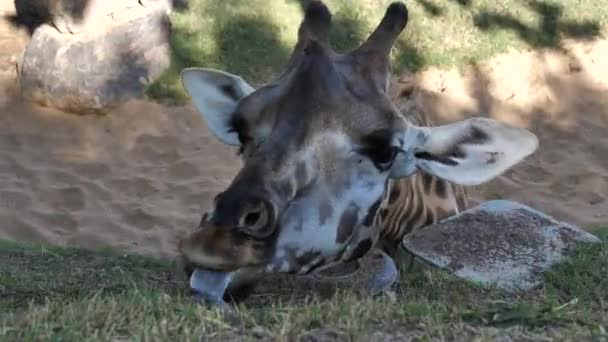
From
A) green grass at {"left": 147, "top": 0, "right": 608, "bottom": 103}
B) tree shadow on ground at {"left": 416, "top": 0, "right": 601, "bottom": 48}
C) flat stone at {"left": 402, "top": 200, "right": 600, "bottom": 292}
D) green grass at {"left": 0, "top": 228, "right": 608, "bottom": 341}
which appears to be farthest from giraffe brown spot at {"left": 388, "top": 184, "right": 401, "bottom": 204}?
tree shadow on ground at {"left": 416, "top": 0, "right": 601, "bottom": 48}

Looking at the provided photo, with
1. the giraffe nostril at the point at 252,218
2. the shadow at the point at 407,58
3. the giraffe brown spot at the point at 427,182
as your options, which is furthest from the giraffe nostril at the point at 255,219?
the shadow at the point at 407,58

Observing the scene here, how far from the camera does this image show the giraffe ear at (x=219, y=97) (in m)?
4.60

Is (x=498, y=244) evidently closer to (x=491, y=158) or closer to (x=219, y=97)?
(x=491, y=158)

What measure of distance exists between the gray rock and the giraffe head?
5.05 m

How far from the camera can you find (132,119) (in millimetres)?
9391

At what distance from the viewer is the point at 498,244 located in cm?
513

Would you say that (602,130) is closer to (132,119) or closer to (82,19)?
(132,119)

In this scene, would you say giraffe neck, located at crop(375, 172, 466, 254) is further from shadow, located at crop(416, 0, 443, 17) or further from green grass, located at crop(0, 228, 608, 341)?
shadow, located at crop(416, 0, 443, 17)

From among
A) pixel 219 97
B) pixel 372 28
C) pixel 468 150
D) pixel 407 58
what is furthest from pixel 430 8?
A: pixel 468 150

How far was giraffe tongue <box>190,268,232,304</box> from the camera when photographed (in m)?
3.88

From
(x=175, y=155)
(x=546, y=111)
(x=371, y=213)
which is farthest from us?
(x=546, y=111)

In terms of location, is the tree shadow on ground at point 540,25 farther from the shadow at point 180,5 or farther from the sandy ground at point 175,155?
the shadow at point 180,5

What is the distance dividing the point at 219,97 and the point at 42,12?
582 cm

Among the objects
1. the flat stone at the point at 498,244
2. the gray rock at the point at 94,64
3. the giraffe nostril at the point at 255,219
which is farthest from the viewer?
the gray rock at the point at 94,64
